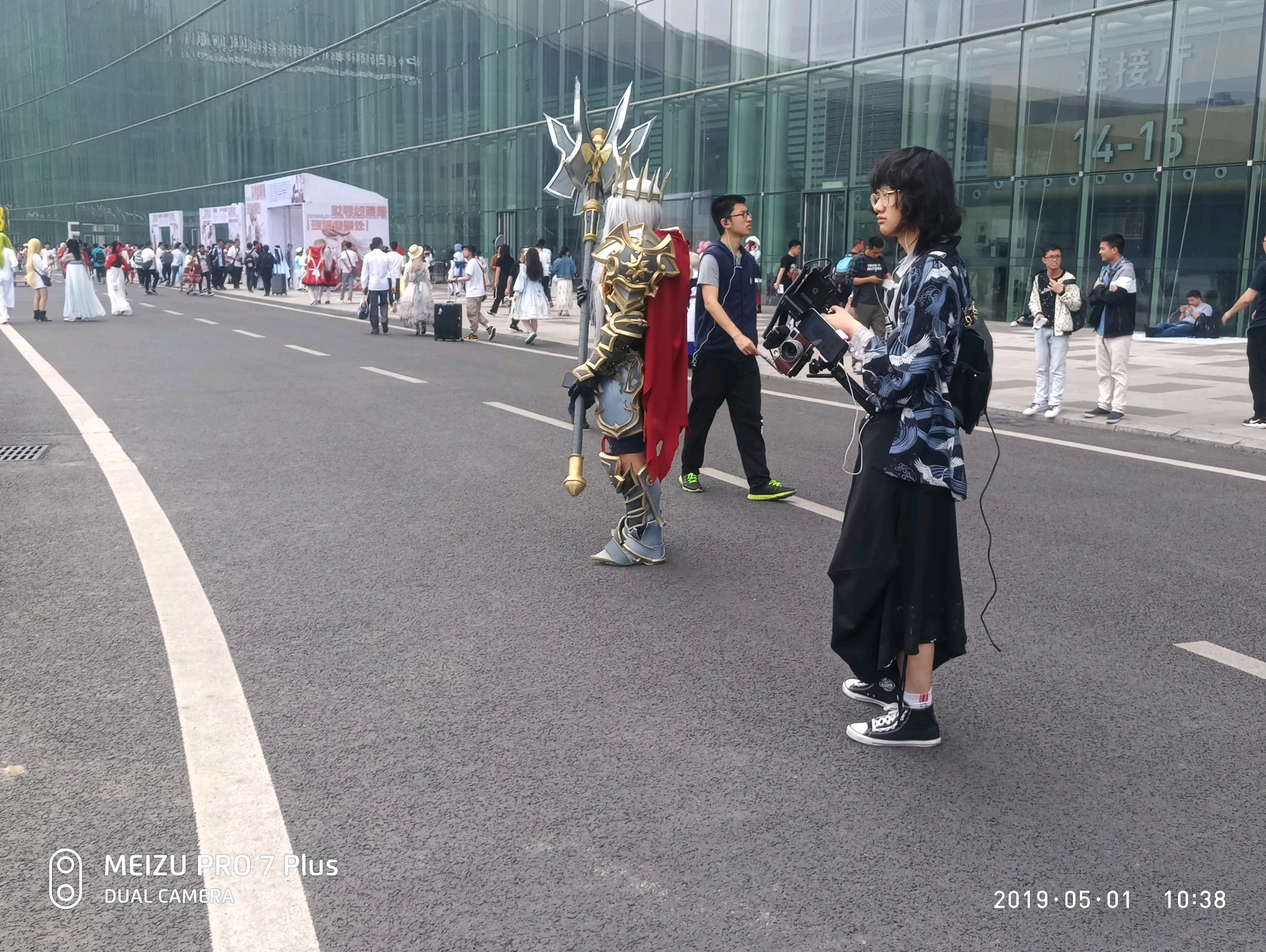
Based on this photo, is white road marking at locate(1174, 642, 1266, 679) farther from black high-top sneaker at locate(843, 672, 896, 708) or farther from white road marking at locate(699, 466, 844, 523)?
white road marking at locate(699, 466, 844, 523)

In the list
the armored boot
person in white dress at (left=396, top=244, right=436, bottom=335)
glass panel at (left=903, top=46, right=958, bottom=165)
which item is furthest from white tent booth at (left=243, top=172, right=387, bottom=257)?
the armored boot

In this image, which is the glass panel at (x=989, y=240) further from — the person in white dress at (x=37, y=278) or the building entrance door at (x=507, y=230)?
the person in white dress at (x=37, y=278)

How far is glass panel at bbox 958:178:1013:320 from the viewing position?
23.3 meters

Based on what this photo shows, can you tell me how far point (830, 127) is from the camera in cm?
2673

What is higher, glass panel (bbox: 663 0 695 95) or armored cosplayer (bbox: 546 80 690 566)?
glass panel (bbox: 663 0 695 95)

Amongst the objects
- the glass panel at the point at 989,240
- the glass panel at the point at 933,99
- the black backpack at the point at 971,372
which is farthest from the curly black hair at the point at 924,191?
the glass panel at the point at 933,99

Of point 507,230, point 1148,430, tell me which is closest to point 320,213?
point 507,230

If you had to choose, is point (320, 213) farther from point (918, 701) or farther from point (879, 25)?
point (918, 701)

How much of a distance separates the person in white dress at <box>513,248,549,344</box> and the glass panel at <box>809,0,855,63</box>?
10.2 m

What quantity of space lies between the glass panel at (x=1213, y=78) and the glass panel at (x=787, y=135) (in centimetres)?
903

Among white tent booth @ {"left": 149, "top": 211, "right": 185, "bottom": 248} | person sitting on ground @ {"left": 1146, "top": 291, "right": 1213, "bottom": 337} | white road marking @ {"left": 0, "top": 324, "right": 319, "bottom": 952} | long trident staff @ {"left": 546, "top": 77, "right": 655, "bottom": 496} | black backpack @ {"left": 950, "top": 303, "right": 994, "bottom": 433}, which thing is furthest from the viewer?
white tent booth @ {"left": 149, "top": 211, "right": 185, "bottom": 248}

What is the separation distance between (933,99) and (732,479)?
62.0 ft

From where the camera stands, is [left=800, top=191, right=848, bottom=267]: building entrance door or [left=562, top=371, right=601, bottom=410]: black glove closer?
[left=562, top=371, right=601, bottom=410]: black glove

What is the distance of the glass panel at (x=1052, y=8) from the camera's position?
21625 millimetres
